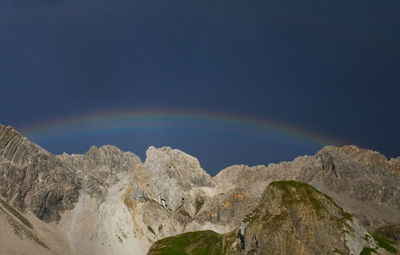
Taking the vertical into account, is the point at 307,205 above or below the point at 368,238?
above

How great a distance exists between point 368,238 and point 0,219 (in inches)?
7194

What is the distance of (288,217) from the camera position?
434ft

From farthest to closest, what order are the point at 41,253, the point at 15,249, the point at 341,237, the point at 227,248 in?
the point at 41,253 < the point at 15,249 < the point at 227,248 < the point at 341,237

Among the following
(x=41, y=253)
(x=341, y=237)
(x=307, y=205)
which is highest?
(x=307, y=205)

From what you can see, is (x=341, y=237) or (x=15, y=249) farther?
(x=15, y=249)

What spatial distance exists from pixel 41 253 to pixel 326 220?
142956 mm

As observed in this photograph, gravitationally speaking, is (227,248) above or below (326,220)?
below

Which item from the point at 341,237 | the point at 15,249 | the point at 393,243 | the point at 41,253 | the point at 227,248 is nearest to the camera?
the point at 341,237

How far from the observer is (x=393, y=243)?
139750 mm

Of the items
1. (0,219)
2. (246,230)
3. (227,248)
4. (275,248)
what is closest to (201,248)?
(227,248)

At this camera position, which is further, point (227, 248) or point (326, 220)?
point (227, 248)

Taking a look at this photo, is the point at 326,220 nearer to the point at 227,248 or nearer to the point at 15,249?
the point at 227,248

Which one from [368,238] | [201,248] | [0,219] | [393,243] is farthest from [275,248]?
[0,219]

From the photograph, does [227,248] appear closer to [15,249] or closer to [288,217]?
[288,217]
